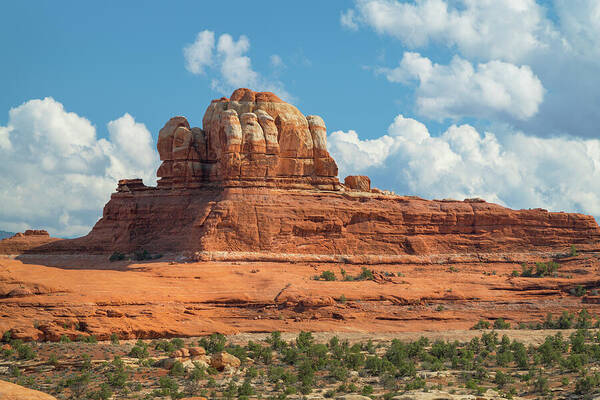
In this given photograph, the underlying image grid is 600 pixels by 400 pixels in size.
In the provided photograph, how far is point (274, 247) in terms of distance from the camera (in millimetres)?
46250

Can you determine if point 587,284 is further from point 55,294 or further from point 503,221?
point 55,294

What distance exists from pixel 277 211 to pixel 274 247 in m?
2.79

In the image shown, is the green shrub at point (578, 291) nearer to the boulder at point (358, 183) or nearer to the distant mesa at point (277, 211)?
the distant mesa at point (277, 211)

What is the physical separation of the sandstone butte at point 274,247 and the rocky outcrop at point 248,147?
0.11 meters

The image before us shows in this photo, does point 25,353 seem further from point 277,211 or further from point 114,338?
point 277,211

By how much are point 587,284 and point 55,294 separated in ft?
106

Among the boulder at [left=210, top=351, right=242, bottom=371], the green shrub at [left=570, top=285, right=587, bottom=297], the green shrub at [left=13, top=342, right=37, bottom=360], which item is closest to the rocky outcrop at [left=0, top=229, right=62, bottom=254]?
the green shrub at [left=13, top=342, right=37, bottom=360]

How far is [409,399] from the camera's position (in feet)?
59.7

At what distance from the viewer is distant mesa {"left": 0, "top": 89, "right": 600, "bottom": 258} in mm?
46719

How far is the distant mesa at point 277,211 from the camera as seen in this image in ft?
153

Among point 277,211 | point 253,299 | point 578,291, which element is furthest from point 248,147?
point 578,291

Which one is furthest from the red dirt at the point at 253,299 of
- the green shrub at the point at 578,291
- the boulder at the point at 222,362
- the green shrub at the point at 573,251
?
the boulder at the point at 222,362

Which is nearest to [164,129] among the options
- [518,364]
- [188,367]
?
[188,367]

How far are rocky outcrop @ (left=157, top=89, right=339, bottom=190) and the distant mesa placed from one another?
79mm
